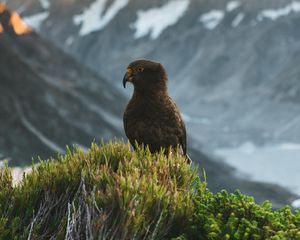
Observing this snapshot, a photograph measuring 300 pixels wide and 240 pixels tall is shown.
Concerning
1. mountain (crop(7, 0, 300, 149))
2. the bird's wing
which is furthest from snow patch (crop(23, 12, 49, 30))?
the bird's wing

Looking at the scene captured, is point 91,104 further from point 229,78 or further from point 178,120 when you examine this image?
point 178,120

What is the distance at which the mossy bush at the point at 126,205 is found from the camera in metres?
6.53

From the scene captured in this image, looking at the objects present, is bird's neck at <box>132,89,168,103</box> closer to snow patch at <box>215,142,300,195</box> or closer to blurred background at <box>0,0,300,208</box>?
blurred background at <box>0,0,300,208</box>

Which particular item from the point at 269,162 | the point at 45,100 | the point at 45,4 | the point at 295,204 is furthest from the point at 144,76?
the point at 45,4

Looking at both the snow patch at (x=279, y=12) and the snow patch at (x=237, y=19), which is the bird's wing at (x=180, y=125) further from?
the snow patch at (x=237, y=19)

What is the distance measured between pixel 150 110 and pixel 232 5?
15567 cm

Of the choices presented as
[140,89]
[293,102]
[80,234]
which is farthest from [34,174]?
[293,102]

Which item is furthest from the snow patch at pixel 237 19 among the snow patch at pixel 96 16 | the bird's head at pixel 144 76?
the bird's head at pixel 144 76

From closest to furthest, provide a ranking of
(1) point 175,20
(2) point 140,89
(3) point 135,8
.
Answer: (2) point 140,89
(1) point 175,20
(3) point 135,8

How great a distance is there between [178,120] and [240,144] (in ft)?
302

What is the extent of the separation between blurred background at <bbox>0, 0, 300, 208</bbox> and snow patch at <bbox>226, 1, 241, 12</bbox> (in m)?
0.28

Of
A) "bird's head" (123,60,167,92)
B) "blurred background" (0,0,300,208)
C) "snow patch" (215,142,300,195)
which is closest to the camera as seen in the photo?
"bird's head" (123,60,167,92)

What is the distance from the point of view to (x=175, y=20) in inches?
6781

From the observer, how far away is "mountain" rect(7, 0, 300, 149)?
4387 inches
